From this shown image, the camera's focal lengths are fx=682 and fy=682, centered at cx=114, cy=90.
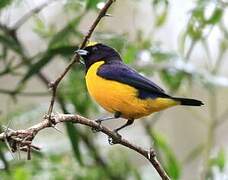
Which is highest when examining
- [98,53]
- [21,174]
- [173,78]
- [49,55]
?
[98,53]

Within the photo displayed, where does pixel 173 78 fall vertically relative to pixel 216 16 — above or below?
below

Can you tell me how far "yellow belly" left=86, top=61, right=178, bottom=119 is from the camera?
1305 millimetres

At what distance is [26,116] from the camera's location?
2.13 meters

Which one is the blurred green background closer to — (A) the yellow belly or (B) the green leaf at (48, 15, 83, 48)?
(B) the green leaf at (48, 15, 83, 48)

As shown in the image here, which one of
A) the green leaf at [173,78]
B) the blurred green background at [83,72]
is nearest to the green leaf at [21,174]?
the blurred green background at [83,72]

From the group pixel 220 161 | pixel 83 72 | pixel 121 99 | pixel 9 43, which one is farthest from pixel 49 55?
pixel 220 161

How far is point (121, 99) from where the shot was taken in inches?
51.5

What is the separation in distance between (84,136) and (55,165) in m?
0.31

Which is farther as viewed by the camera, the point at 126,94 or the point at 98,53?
the point at 98,53

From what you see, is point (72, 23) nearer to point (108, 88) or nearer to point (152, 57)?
point (152, 57)

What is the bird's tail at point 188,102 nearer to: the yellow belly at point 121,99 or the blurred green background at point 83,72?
the yellow belly at point 121,99

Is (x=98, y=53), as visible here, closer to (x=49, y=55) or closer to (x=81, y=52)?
(x=81, y=52)

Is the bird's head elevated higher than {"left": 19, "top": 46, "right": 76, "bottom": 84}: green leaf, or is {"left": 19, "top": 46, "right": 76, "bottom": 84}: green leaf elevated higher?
the bird's head

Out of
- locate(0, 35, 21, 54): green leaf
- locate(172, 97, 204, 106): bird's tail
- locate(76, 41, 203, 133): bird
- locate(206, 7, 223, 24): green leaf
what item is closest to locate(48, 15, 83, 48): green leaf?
locate(0, 35, 21, 54): green leaf
